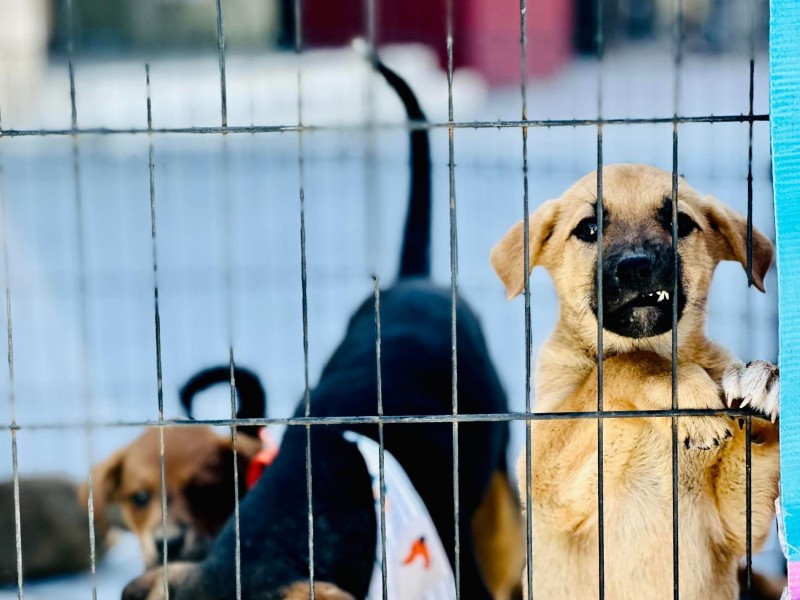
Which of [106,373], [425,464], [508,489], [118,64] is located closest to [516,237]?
[425,464]

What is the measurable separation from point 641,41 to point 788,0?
8051 mm

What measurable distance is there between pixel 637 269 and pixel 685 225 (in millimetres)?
298

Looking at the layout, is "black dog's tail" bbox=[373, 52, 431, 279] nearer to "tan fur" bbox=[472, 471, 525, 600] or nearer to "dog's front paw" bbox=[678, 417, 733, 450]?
"tan fur" bbox=[472, 471, 525, 600]

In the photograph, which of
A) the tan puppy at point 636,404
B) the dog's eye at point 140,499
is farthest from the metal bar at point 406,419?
the dog's eye at point 140,499

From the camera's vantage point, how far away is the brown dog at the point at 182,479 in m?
3.75

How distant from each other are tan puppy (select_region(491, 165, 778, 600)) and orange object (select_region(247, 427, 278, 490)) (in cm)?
113

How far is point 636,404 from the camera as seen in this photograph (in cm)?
247

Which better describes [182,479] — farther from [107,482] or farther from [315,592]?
[315,592]

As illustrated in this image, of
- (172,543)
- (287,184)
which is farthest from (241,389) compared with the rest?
(287,184)

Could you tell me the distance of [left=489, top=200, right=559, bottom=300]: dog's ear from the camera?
2812 millimetres

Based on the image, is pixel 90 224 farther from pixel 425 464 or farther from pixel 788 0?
pixel 788 0

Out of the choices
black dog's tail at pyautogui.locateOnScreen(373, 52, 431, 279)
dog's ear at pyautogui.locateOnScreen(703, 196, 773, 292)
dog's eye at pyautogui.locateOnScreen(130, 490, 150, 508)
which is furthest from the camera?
black dog's tail at pyautogui.locateOnScreen(373, 52, 431, 279)

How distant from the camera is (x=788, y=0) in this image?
2.06 metres

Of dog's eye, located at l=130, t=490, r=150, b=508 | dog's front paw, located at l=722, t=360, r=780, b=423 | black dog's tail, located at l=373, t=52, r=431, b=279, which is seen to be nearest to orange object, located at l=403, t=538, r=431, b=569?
dog's front paw, located at l=722, t=360, r=780, b=423
